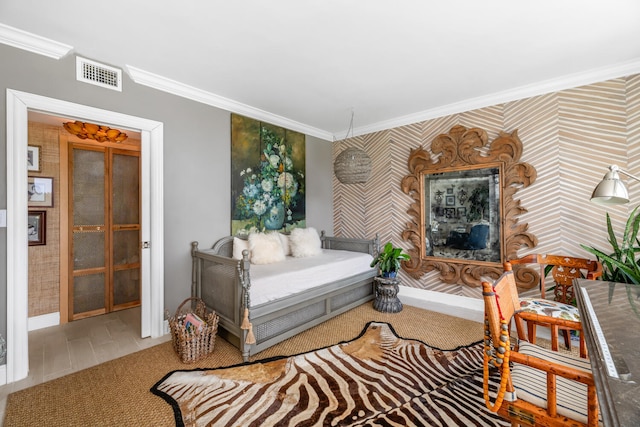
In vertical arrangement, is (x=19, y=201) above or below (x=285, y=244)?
above

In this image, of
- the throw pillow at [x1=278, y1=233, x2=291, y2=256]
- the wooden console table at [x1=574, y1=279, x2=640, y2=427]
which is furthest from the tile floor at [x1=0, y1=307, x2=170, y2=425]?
the wooden console table at [x1=574, y1=279, x2=640, y2=427]

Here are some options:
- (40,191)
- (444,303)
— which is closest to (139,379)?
(40,191)

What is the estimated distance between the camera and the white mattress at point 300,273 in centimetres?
250

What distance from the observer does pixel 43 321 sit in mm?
3088

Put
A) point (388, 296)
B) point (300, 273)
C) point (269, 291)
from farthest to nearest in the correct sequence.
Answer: point (388, 296)
point (300, 273)
point (269, 291)

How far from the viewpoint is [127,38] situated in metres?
2.17

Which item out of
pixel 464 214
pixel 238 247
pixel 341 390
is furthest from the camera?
pixel 464 214

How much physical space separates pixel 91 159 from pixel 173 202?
1.57 metres

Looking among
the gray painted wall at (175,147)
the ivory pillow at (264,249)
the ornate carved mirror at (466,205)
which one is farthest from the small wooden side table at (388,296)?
the gray painted wall at (175,147)

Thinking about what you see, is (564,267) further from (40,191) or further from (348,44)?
(40,191)

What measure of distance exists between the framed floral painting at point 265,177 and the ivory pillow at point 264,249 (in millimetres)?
298

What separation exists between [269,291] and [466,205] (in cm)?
267

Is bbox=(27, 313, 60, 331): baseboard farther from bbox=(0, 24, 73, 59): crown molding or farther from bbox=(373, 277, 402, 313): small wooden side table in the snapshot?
bbox=(373, 277, 402, 313): small wooden side table

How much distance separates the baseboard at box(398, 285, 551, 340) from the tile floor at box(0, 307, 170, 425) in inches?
120
